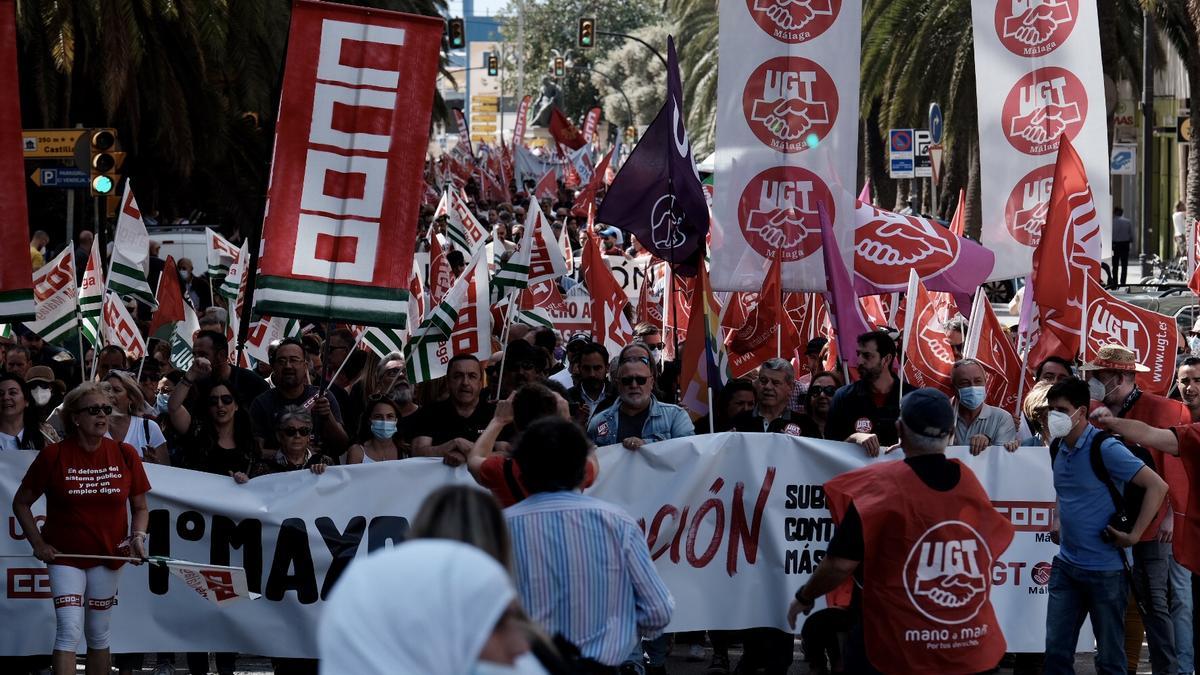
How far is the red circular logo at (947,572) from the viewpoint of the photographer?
5.40m

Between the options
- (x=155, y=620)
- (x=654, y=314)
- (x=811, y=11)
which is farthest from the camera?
(x=654, y=314)

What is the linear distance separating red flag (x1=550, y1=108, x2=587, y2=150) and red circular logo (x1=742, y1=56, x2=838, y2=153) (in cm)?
3684

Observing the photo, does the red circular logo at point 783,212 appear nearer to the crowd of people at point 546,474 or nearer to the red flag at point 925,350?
the red flag at point 925,350

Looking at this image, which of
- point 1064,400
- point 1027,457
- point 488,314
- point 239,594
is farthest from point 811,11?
point 239,594

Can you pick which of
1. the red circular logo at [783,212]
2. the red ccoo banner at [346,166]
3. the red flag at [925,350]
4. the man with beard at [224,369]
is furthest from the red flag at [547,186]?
the red ccoo banner at [346,166]

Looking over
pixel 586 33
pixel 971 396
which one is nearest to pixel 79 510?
pixel 971 396

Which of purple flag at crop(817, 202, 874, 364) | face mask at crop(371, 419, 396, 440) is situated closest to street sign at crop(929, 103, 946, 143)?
purple flag at crop(817, 202, 874, 364)

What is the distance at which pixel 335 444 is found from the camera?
9219mm

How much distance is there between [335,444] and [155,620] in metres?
1.41

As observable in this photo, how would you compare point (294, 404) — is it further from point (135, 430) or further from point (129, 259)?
point (129, 259)

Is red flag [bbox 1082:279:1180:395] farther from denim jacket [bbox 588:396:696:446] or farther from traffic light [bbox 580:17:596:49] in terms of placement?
traffic light [bbox 580:17:596:49]

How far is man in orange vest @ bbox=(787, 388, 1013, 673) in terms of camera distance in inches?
213

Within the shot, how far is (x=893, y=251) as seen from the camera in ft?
38.4

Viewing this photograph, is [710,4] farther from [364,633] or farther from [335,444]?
[364,633]
